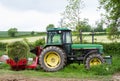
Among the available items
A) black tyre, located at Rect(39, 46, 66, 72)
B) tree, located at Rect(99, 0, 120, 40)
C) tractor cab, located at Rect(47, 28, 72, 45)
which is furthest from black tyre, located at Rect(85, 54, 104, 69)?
tree, located at Rect(99, 0, 120, 40)

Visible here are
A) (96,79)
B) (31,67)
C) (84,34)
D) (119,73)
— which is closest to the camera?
(96,79)

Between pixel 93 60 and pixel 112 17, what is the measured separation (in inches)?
480

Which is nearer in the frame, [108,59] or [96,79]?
[96,79]

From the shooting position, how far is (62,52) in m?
18.6

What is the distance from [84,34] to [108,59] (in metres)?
15.6

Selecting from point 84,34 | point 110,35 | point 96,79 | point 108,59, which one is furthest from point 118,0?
point 96,79

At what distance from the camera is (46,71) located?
18609 mm

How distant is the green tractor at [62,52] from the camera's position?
18562mm

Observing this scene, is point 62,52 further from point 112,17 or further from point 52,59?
point 112,17

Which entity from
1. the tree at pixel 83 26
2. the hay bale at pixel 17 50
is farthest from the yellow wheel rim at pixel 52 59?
the tree at pixel 83 26

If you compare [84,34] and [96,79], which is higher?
[84,34]

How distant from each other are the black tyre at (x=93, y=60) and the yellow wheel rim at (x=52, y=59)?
1380 mm

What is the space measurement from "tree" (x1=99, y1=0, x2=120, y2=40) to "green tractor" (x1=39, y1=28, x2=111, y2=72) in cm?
1129

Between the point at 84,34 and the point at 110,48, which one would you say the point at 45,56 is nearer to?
the point at 110,48
